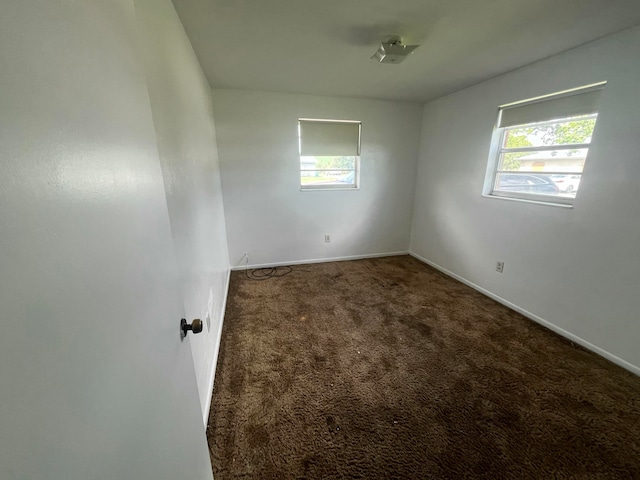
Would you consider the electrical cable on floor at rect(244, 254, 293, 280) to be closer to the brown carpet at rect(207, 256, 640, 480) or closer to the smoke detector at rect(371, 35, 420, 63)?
the brown carpet at rect(207, 256, 640, 480)

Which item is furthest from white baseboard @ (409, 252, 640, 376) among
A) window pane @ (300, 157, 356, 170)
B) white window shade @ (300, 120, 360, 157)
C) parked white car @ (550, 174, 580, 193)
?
white window shade @ (300, 120, 360, 157)

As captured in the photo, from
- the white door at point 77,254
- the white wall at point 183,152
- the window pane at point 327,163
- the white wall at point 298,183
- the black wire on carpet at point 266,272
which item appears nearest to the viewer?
the white door at point 77,254

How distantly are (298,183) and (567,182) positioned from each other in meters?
2.74

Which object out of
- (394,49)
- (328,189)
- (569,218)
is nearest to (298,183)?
(328,189)

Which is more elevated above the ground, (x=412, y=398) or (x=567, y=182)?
(x=567, y=182)

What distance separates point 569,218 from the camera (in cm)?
204

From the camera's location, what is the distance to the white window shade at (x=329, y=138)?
327 centimetres

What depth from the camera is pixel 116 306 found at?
1.56ft

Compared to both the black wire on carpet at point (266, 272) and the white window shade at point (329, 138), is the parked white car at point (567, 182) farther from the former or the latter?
the black wire on carpet at point (266, 272)

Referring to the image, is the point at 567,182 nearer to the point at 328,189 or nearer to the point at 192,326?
the point at 328,189

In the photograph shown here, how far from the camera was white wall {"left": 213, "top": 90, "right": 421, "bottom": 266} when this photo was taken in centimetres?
307

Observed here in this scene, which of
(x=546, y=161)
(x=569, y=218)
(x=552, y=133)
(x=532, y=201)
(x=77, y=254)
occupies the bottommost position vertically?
(x=569, y=218)

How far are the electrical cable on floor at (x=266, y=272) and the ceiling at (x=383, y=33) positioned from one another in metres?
2.28

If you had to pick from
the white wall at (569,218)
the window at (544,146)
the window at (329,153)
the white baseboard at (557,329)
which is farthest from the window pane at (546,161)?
the window at (329,153)
